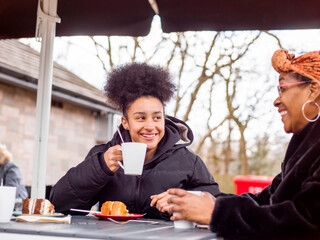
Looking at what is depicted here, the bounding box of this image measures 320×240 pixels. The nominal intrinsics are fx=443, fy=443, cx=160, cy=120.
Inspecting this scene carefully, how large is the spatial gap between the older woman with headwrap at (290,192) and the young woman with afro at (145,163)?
62 cm

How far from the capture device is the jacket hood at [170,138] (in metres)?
2.85

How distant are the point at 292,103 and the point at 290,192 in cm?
40

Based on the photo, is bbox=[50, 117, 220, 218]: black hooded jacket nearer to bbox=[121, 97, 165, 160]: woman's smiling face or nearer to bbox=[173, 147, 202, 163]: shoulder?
bbox=[173, 147, 202, 163]: shoulder

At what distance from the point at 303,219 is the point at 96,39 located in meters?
11.8

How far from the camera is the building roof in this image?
31.2ft

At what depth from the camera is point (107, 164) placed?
8.05 ft

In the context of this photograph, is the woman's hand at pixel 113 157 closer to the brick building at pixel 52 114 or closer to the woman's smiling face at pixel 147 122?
the woman's smiling face at pixel 147 122

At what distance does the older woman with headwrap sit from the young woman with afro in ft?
2.03

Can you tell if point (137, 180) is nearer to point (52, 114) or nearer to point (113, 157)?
point (113, 157)

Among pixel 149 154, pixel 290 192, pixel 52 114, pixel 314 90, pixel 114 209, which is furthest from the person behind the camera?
pixel 52 114

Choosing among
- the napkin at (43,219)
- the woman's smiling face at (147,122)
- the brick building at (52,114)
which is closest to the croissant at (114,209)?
the napkin at (43,219)

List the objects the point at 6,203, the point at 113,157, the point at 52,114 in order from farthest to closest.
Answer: the point at 52,114 → the point at 113,157 → the point at 6,203

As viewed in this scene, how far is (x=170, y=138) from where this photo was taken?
2908 mm

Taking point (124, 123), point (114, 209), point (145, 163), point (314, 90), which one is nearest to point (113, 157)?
point (114, 209)
